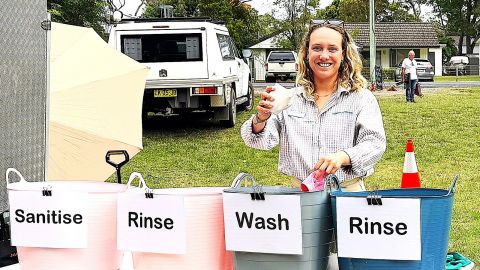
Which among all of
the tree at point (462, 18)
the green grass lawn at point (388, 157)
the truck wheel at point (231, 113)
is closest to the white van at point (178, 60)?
the truck wheel at point (231, 113)

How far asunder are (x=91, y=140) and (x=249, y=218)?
274 cm

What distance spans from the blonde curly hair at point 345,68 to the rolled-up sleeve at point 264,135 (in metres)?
0.17

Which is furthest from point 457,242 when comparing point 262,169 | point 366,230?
point 366,230

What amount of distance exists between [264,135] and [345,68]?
0.39 metres

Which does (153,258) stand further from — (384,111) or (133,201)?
(384,111)

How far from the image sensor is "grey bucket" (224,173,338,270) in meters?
2.10

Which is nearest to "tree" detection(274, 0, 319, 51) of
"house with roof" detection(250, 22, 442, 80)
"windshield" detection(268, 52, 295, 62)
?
"windshield" detection(268, 52, 295, 62)

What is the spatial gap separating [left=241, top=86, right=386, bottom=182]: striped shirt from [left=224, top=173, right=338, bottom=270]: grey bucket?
60 centimetres

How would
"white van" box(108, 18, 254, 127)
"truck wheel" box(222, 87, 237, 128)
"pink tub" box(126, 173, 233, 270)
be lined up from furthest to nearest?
"truck wheel" box(222, 87, 237, 128), "white van" box(108, 18, 254, 127), "pink tub" box(126, 173, 233, 270)

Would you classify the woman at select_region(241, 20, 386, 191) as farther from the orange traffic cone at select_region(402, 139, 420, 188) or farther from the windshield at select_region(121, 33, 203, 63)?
the windshield at select_region(121, 33, 203, 63)

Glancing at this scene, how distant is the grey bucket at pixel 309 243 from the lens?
6.89 ft

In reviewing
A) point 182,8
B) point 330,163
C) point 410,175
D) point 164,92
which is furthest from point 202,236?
point 182,8

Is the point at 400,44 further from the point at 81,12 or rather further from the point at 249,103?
the point at 249,103

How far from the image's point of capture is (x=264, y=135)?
281 centimetres
